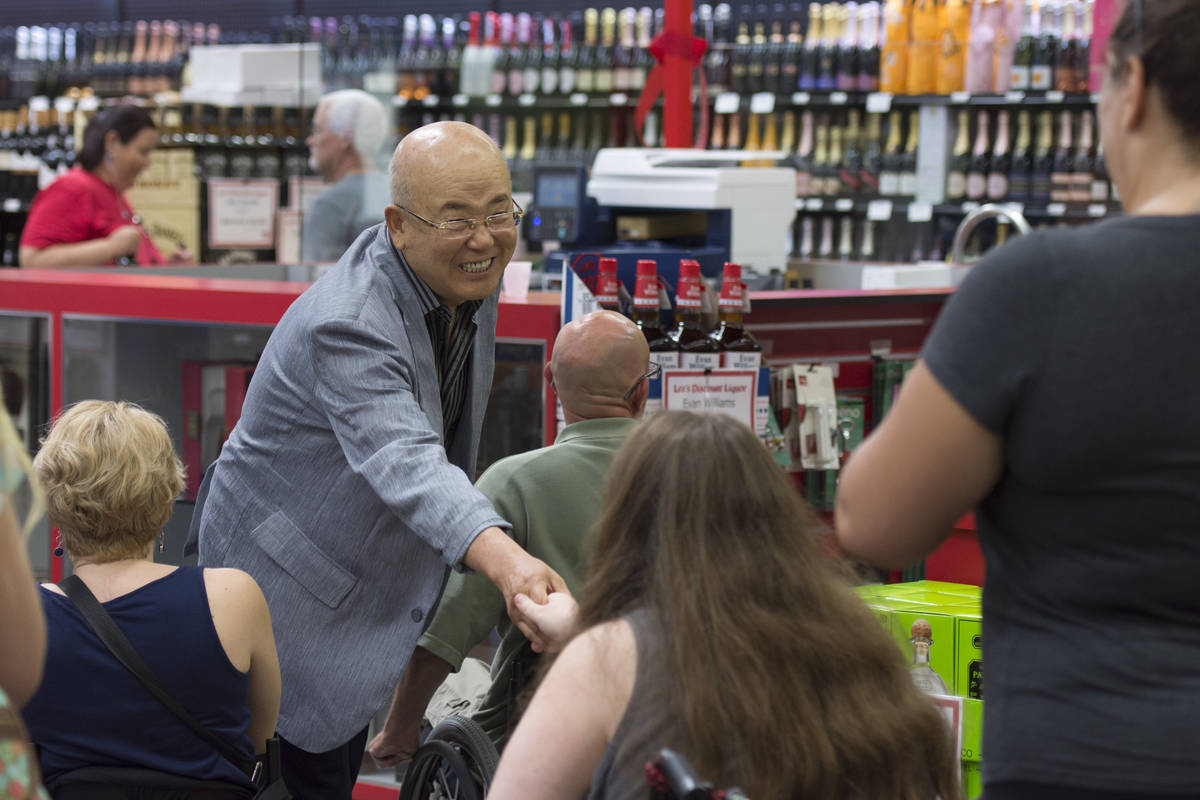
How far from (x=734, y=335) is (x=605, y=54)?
6.84 m

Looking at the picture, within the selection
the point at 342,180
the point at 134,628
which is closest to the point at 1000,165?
the point at 342,180

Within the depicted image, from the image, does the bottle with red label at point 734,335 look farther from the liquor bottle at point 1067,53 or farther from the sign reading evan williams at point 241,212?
the liquor bottle at point 1067,53

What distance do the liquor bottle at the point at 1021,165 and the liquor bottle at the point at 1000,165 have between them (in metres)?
0.04

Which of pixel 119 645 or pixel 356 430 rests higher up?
pixel 356 430

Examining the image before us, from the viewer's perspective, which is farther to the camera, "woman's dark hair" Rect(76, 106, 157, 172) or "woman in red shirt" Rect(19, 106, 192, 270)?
"woman's dark hair" Rect(76, 106, 157, 172)

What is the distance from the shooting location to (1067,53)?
8258mm

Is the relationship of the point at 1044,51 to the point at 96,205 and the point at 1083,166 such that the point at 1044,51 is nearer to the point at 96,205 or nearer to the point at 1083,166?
the point at 1083,166

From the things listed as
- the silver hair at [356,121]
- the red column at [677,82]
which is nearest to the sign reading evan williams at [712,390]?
the red column at [677,82]

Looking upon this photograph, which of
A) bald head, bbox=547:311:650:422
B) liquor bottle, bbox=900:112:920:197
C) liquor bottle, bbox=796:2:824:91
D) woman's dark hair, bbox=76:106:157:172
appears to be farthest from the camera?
liquor bottle, bbox=796:2:824:91

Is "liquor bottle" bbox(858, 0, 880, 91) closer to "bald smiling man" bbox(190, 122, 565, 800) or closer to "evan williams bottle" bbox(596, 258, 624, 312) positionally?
"evan williams bottle" bbox(596, 258, 624, 312)

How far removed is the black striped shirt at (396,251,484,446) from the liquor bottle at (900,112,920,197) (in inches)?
265

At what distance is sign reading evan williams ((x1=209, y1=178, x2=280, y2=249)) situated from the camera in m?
8.20

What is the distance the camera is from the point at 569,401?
2.47m

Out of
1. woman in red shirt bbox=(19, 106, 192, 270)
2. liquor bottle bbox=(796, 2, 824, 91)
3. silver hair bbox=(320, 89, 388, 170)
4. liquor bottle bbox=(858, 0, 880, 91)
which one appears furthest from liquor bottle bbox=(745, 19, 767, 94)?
woman in red shirt bbox=(19, 106, 192, 270)
